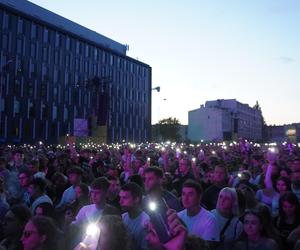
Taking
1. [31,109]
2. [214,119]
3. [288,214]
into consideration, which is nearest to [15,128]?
[31,109]

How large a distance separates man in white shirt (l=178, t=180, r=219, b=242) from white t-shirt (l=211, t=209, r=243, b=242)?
245 mm

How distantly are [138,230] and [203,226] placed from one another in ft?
2.58

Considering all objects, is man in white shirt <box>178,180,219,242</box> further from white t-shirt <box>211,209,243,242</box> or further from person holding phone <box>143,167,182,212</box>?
person holding phone <box>143,167,182,212</box>

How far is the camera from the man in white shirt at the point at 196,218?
208 inches

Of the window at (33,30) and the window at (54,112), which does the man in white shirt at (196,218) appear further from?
the window at (54,112)

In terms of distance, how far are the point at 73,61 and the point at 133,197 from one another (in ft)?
225

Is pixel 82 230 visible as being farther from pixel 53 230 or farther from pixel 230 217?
pixel 230 217

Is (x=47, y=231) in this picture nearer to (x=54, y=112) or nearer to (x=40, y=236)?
(x=40, y=236)

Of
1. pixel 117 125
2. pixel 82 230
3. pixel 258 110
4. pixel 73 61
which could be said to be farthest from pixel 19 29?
pixel 258 110

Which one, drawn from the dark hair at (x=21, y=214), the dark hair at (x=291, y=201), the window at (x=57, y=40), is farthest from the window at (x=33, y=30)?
the dark hair at (x=21, y=214)

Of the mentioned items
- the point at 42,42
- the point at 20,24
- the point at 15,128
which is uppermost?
the point at 20,24

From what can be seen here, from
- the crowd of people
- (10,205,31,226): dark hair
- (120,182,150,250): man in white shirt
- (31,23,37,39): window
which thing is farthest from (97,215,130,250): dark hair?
(31,23,37,39): window

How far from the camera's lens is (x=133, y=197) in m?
5.36

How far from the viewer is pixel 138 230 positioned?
16.6 feet
